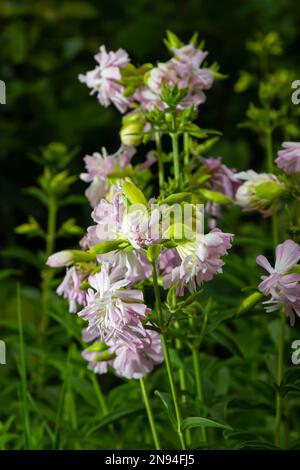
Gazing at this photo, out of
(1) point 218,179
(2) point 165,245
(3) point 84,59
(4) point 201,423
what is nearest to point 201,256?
(2) point 165,245

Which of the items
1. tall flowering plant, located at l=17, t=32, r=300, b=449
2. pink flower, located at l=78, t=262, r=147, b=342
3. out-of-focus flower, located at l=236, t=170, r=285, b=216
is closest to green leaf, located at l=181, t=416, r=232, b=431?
tall flowering plant, located at l=17, t=32, r=300, b=449

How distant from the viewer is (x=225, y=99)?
2.20 metres

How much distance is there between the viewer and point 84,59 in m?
2.16

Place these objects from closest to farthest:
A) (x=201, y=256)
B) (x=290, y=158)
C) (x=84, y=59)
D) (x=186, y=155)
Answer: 1. (x=201, y=256)
2. (x=290, y=158)
3. (x=186, y=155)
4. (x=84, y=59)

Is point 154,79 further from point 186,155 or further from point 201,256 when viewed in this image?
point 201,256

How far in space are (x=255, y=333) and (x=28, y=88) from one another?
1074 mm

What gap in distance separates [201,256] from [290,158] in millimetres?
178

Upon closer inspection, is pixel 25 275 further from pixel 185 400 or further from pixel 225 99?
pixel 185 400

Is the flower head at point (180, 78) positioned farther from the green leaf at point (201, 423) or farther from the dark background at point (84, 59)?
the dark background at point (84, 59)

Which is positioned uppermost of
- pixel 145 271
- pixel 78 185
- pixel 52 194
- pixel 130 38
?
pixel 130 38

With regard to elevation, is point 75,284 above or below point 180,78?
below

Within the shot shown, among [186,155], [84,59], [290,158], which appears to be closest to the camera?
[290,158]
